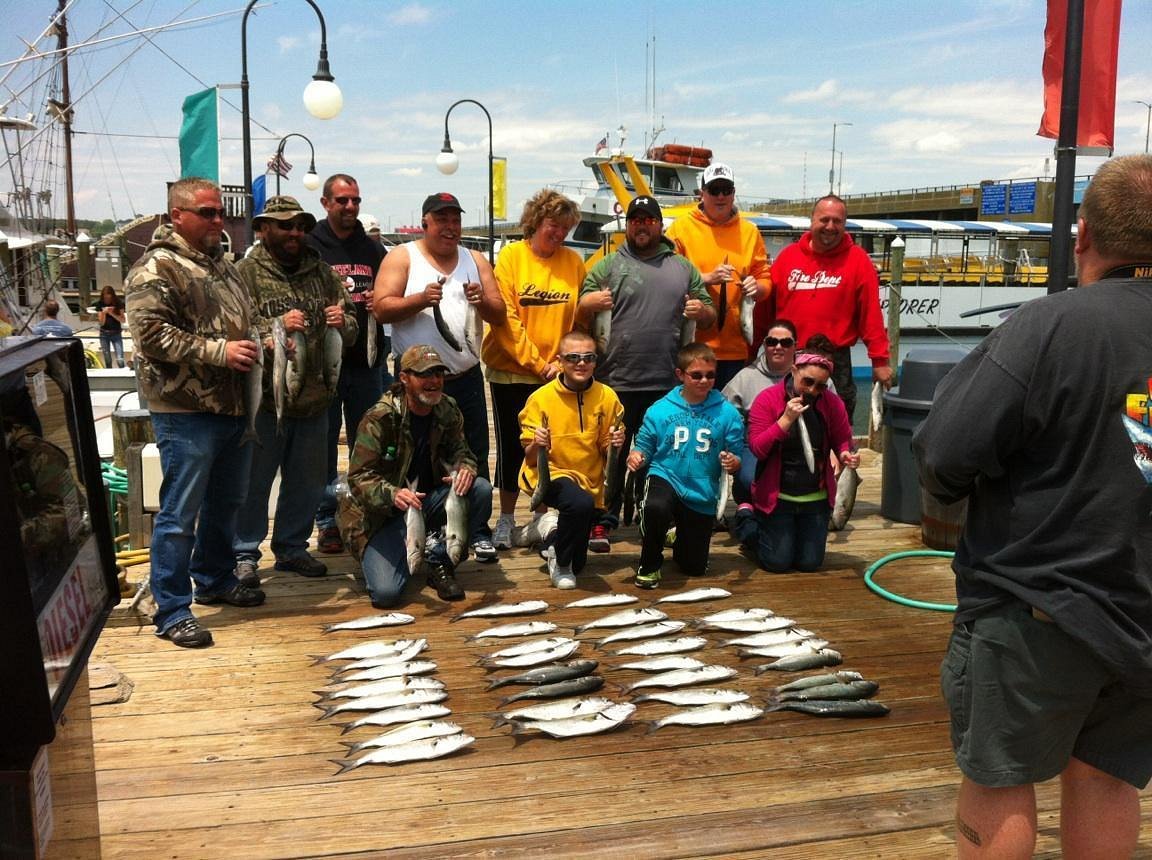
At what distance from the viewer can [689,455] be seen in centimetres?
585

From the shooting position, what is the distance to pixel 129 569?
6047 mm

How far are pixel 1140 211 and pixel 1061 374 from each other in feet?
1.29

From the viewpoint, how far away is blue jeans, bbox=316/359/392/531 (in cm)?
627

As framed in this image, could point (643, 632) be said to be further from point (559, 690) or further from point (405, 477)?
point (405, 477)

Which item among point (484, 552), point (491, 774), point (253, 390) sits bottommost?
point (491, 774)

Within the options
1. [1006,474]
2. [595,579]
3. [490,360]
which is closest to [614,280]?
[490,360]

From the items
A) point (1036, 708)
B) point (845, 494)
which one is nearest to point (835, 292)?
point (845, 494)

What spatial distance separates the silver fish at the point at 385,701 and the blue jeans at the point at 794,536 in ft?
8.73

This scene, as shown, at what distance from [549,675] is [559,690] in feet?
0.45

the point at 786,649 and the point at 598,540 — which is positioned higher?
the point at 598,540

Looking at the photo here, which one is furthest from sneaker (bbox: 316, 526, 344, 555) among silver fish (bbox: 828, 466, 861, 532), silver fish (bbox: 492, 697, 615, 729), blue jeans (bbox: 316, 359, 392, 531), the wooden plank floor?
silver fish (bbox: 828, 466, 861, 532)

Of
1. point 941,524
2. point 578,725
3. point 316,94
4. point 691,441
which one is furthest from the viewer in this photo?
point 316,94

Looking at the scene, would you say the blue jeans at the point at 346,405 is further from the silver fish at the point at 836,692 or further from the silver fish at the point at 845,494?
the silver fish at the point at 836,692

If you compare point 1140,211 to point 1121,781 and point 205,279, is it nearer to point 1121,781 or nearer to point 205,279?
point 1121,781
